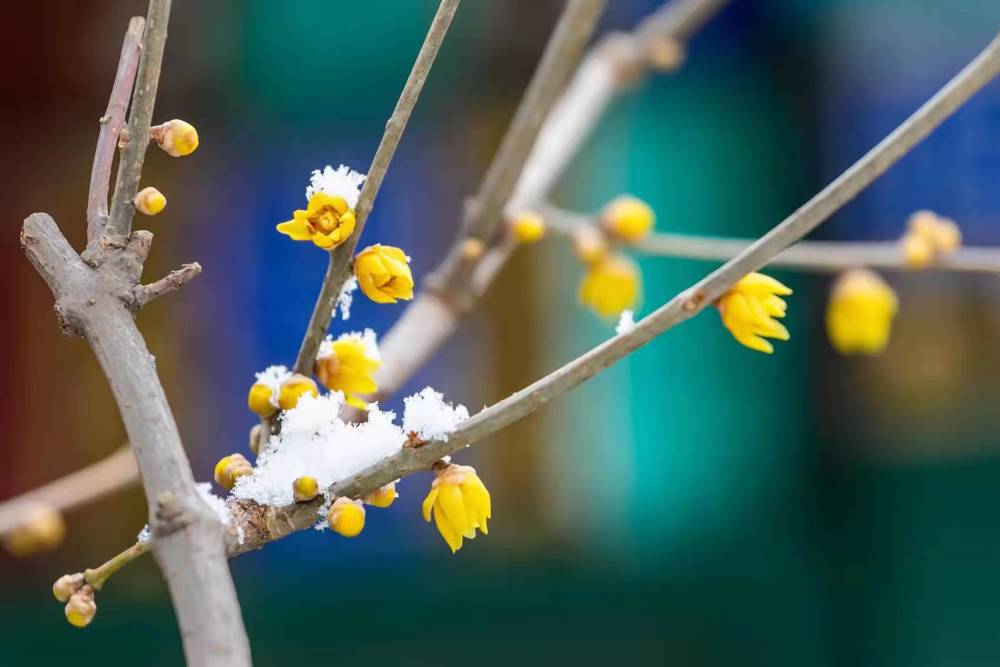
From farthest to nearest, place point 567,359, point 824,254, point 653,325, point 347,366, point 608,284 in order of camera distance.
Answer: point 567,359
point 608,284
point 824,254
point 347,366
point 653,325

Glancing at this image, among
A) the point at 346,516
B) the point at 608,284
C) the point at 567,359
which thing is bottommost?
the point at 346,516

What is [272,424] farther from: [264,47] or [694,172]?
[694,172]

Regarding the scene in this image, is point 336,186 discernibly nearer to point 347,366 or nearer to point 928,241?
point 347,366

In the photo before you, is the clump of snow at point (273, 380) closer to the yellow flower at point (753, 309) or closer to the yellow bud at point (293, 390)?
the yellow bud at point (293, 390)

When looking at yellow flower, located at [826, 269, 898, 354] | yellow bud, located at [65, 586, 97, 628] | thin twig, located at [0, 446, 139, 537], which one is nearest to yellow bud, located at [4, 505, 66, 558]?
thin twig, located at [0, 446, 139, 537]

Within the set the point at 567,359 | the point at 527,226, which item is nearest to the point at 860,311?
the point at 527,226

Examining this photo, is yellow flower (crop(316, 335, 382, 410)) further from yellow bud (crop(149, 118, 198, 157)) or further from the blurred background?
the blurred background
